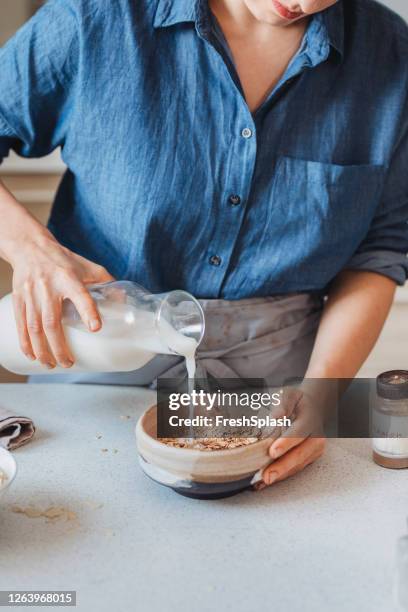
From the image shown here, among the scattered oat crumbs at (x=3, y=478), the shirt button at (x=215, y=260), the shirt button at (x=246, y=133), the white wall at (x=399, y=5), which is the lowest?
the scattered oat crumbs at (x=3, y=478)

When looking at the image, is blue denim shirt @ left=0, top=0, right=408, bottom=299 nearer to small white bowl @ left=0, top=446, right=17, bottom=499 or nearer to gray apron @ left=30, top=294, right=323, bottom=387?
gray apron @ left=30, top=294, right=323, bottom=387

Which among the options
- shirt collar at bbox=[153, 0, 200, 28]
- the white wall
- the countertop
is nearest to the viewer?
the countertop

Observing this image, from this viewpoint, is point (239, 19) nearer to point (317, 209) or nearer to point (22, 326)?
point (317, 209)

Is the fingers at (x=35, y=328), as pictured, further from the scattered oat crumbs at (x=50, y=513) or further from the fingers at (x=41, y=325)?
the scattered oat crumbs at (x=50, y=513)

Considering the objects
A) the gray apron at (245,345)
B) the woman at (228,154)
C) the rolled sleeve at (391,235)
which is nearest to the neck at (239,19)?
the woman at (228,154)

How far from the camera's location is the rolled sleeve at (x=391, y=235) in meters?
1.34

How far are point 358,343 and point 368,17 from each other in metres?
0.52

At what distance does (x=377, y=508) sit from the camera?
0.97 m

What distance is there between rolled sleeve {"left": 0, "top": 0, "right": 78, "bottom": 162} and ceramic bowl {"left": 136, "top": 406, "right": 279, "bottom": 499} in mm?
559

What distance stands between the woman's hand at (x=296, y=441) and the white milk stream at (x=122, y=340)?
0.14 metres

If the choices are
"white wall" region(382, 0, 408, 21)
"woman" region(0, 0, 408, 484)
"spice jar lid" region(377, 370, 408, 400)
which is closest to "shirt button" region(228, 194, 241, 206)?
"woman" region(0, 0, 408, 484)

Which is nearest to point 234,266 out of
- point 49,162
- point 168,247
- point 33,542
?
point 168,247

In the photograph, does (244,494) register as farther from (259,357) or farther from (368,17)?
(368,17)

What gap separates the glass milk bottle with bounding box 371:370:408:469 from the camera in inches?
40.4
